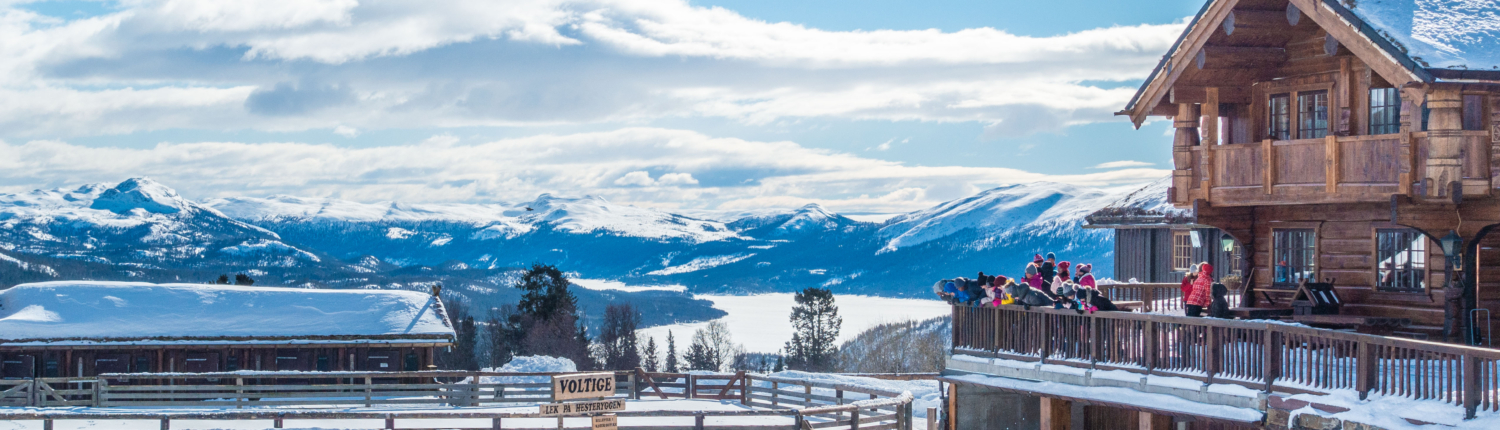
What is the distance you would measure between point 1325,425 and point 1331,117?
7.09 metres

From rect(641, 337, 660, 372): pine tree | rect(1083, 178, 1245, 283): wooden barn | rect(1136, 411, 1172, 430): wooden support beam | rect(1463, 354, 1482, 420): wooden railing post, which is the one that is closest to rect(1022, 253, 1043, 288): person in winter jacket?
rect(1136, 411, 1172, 430): wooden support beam

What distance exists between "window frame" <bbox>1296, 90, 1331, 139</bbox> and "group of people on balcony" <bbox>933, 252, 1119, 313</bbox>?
4.17 meters

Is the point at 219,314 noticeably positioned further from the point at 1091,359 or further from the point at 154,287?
the point at 1091,359

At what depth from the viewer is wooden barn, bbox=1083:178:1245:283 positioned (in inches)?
1435

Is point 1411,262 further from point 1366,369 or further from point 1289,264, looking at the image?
point 1366,369

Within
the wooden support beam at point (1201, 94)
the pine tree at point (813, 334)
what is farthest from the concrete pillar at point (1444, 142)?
the pine tree at point (813, 334)

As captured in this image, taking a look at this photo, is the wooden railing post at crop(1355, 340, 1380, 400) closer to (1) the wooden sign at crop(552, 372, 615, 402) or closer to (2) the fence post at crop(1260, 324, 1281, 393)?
(2) the fence post at crop(1260, 324, 1281, 393)

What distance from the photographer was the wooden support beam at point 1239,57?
21.1m

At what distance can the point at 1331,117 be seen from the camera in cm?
2056

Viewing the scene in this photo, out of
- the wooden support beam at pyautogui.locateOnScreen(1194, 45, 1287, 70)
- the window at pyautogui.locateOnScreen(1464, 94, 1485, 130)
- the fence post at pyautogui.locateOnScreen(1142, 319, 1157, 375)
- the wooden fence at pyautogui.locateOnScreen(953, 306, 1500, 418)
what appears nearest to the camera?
the wooden fence at pyautogui.locateOnScreen(953, 306, 1500, 418)

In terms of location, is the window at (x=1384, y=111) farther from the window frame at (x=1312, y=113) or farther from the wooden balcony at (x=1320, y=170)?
the wooden balcony at (x=1320, y=170)

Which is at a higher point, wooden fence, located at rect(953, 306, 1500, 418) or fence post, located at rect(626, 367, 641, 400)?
wooden fence, located at rect(953, 306, 1500, 418)

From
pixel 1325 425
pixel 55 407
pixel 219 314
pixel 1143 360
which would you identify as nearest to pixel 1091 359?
pixel 1143 360

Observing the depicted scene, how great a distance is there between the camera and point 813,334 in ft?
311
